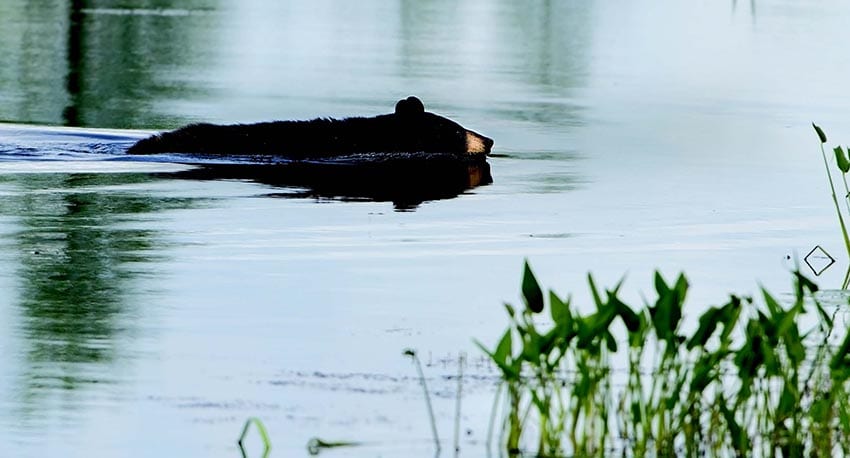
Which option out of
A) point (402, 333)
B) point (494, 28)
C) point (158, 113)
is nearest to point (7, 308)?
point (402, 333)

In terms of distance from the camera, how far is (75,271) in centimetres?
1113

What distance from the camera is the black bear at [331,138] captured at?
17.2 metres

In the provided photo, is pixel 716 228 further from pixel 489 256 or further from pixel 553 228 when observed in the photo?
pixel 489 256

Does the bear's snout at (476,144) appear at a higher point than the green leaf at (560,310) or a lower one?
higher

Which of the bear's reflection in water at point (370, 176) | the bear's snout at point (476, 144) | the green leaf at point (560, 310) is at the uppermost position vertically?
the bear's snout at point (476, 144)

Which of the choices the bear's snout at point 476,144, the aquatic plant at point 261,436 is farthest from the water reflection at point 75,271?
the bear's snout at point 476,144

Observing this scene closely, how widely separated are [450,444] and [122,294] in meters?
3.32

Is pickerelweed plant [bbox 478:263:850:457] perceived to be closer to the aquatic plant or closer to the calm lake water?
the calm lake water

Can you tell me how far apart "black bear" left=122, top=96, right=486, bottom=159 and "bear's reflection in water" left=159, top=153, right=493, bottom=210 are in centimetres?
11

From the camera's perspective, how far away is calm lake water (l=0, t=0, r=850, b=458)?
8.16 m

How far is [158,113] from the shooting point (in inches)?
850

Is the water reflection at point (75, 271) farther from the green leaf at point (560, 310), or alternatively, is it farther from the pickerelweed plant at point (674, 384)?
the green leaf at point (560, 310)

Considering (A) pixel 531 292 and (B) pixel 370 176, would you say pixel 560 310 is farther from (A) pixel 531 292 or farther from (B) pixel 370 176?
(B) pixel 370 176

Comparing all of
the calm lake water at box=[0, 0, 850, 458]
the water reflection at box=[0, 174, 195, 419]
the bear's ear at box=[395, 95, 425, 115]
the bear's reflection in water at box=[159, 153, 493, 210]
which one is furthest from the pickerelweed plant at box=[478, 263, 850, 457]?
the bear's ear at box=[395, 95, 425, 115]
